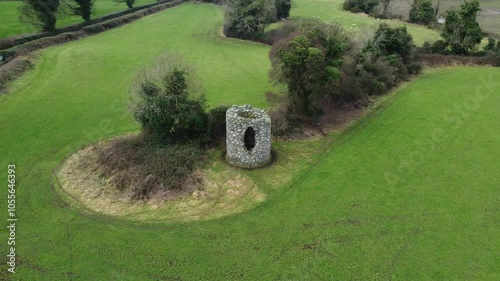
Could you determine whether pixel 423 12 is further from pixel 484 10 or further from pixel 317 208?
pixel 317 208

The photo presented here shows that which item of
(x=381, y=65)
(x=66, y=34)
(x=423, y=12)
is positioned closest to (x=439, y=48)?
(x=381, y=65)

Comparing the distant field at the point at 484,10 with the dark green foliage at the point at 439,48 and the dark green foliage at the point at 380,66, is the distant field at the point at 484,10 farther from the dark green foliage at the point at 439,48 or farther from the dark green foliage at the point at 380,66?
the dark green foliage at the point at 380,66

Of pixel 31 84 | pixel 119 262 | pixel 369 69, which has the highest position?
pixel 369 69

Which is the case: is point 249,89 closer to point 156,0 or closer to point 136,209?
point 136,209

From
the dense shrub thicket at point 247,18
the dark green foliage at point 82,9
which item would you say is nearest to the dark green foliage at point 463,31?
the dense shrub thicket at point 247,18

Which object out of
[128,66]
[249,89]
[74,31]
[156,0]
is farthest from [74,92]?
[156,0]

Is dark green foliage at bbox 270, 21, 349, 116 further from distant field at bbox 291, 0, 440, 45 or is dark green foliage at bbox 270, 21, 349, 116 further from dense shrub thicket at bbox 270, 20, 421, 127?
distant field at bbox 291, 0, 440, 45

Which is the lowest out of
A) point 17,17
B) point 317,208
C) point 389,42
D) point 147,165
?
point 317,208
